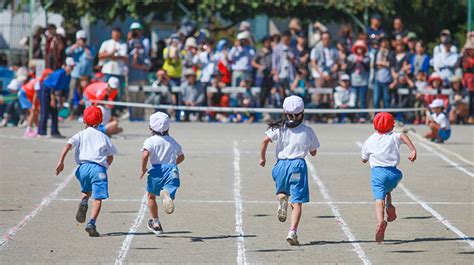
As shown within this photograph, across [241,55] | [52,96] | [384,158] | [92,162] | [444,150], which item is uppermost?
[241,55]

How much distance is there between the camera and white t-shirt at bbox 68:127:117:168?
43.5 ft

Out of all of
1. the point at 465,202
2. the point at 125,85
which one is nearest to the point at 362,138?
the point at 125,85

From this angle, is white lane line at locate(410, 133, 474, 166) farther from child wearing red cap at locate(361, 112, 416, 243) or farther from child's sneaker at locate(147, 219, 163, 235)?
child's sneaker at locate(147, 219, 163, 235)

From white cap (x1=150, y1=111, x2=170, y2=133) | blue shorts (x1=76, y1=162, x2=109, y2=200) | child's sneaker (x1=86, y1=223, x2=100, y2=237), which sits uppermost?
white cap (x1=150, y1=111, x2=170, y2=133)

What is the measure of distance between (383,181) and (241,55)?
17.0 metres

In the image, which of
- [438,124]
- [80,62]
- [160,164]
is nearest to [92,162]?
[160,164]

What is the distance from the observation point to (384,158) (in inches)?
518

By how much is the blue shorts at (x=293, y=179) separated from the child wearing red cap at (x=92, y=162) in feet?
5.78

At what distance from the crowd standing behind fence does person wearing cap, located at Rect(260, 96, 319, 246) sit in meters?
16.6

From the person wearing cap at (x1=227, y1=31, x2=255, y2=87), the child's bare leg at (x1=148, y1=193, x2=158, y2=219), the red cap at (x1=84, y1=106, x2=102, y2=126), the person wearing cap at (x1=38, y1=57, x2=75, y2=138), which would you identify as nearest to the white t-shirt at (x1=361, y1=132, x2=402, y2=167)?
the child's bare leg at (x1=148, y1=193, x2=158, y2=219)

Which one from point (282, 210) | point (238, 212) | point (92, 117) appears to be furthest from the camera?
point (238, 212)

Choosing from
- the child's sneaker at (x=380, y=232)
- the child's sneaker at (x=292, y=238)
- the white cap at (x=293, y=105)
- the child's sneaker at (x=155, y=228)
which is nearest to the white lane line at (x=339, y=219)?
the child's sneaker at (x=380, y=232)

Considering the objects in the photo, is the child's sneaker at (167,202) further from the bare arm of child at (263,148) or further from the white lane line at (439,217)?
the white lane line at (439,217)

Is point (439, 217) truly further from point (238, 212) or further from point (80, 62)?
point (80, 62)
